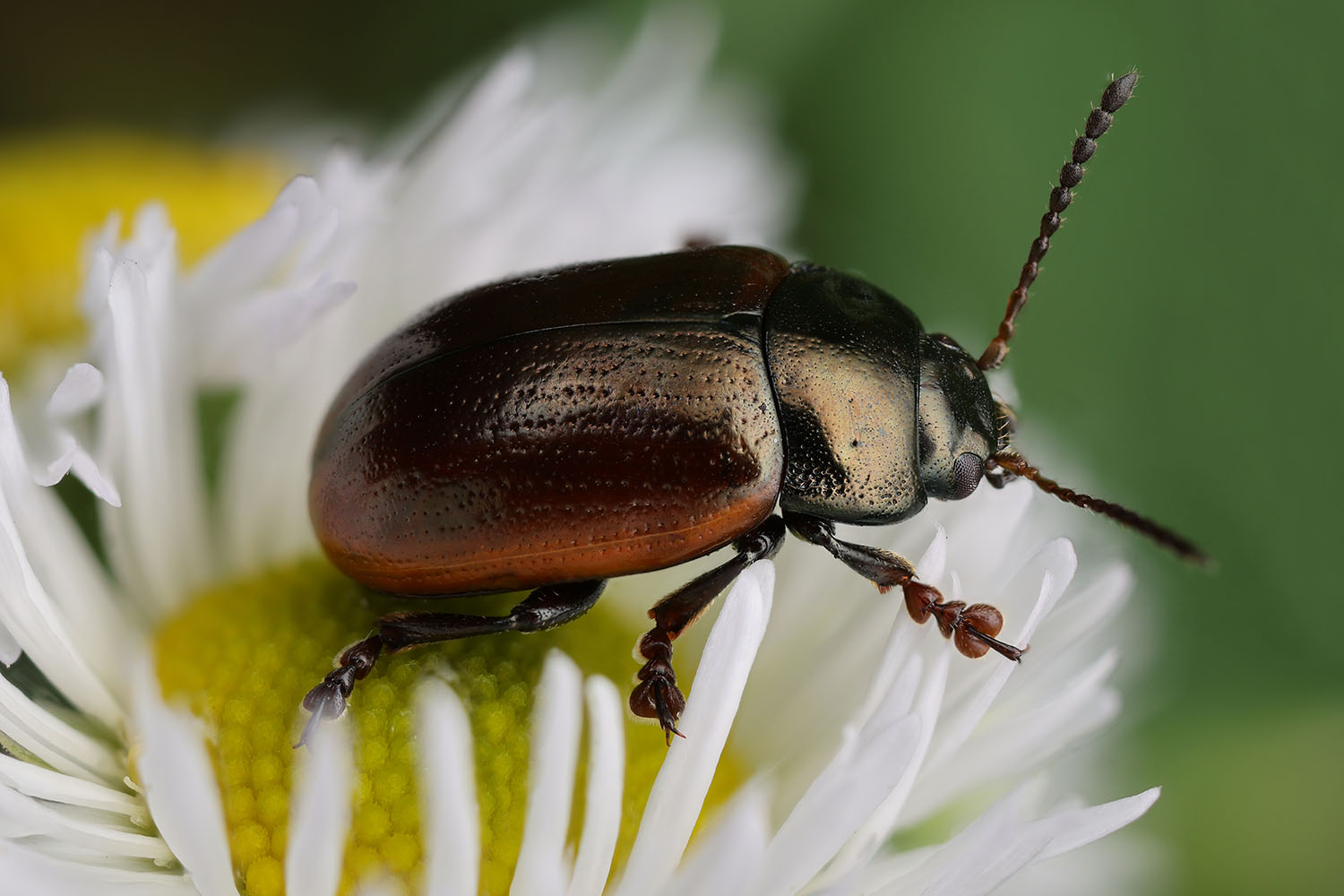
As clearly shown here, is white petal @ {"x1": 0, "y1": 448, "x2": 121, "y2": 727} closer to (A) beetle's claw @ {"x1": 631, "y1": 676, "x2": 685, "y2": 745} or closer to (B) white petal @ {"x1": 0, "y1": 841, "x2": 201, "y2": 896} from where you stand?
(B) white petal @ {"x1": 0, "y1": 841, "x2": 201, "y2": 896}

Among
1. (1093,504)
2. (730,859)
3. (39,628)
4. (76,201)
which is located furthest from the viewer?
(76,201)

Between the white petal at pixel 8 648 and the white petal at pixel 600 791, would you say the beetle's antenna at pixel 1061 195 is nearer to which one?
the white petal at pixel 600 791

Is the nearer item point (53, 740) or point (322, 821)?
point (322, 821)

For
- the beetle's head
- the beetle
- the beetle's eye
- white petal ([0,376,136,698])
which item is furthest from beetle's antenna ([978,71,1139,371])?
white petal ([0,376,136,698])

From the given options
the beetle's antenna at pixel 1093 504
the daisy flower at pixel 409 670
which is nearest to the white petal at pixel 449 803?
the daisy flower at pixel 409 670

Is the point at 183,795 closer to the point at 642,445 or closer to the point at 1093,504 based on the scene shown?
the point at 642,445

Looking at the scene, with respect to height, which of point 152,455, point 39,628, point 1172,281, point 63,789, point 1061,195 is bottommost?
point 63,789

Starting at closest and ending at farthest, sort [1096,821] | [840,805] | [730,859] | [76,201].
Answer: [730,859] < [840,805] < [1096,821] < [76,201]

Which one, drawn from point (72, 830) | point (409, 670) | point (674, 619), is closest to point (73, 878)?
point (72, 830)
